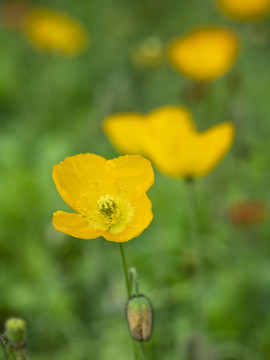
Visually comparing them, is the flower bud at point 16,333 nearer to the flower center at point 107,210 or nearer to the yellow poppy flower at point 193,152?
the flower center at point 107,210

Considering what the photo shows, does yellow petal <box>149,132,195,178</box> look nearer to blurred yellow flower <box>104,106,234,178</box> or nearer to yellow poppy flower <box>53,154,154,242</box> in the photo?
blurred yellow flower <box>104,106,234,178</box>

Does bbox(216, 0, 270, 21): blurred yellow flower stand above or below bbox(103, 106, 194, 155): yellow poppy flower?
above

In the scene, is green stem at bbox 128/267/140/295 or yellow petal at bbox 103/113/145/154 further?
yellow petal at bbox 103/113/145/154

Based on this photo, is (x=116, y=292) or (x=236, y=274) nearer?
(x=116, y=292)

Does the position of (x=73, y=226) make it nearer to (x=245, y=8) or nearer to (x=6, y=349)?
(x=6, y=349)

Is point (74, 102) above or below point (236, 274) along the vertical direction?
above

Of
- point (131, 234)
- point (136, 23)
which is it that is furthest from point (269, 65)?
point (131, 234)

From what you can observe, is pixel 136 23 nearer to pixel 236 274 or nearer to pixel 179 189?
pixel 179 189

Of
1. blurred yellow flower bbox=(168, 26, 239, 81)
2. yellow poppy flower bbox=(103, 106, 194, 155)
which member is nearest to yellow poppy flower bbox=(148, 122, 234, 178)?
yellow poppy flower bbox=(103, 106, 194, 155)
